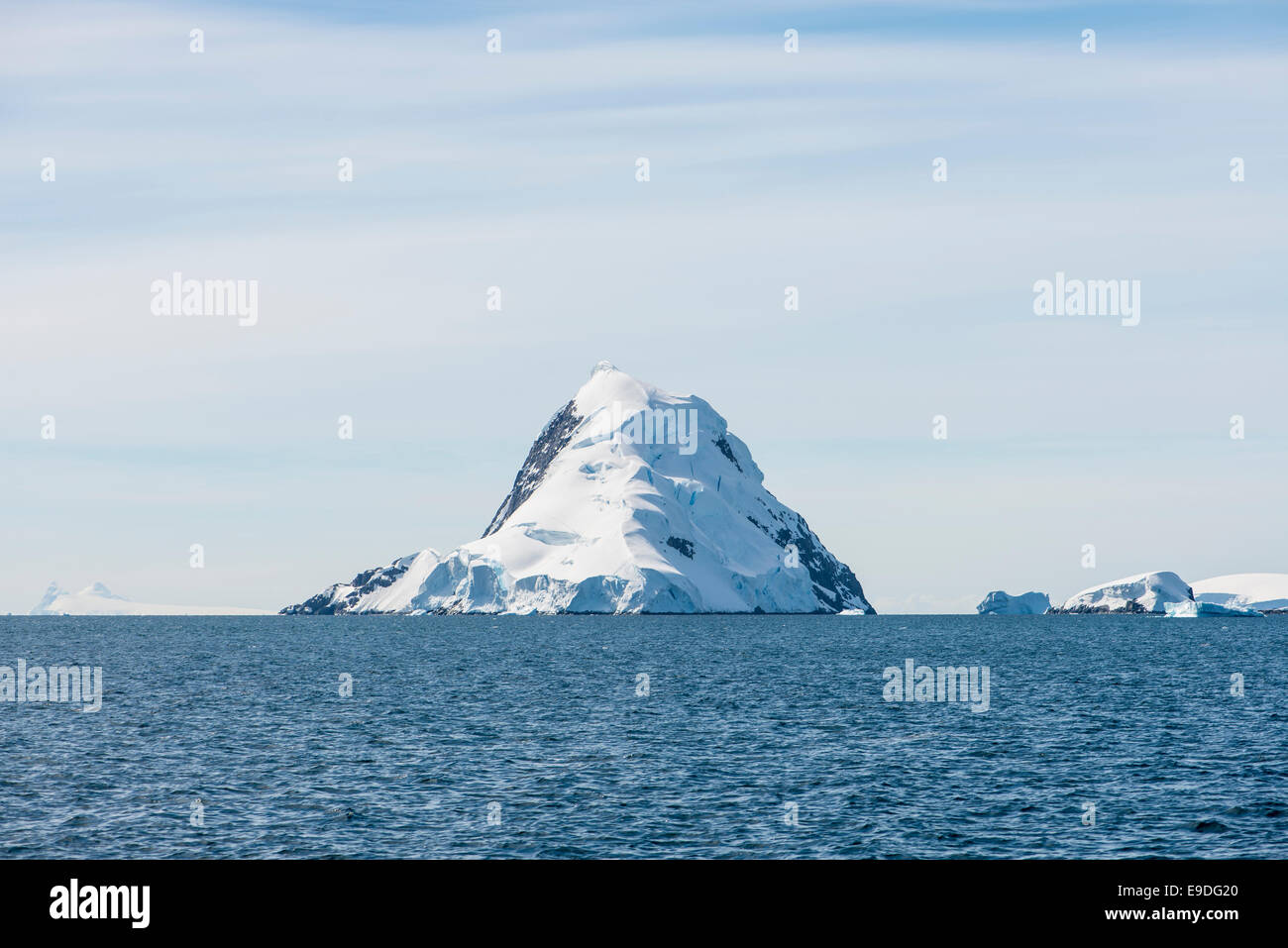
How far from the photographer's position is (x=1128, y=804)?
42.1m

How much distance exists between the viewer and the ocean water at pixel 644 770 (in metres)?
36.5

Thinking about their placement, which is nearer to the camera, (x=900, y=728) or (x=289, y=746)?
(x=289, y=746)

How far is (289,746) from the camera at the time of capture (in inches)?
2251

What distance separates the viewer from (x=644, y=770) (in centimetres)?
4991

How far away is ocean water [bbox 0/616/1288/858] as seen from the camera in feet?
120
